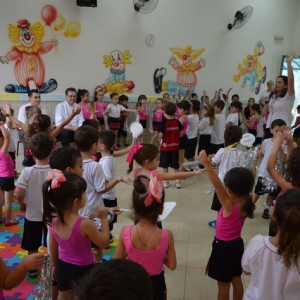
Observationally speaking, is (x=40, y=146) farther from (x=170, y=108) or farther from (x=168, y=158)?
(x=168, y=158)

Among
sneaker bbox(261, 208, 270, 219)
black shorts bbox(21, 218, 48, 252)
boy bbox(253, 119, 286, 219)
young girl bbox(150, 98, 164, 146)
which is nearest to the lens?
black shorts bbox(21, 218, 48, 252)

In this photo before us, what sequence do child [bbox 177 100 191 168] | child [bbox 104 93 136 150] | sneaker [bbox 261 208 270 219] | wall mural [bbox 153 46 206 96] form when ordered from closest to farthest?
sneaker [bbox 261 208 270 219] → child [bbox 177 100 191 168] → child [bbox 104 93 136 150] → wall mural [bbox 153 46 206 96]

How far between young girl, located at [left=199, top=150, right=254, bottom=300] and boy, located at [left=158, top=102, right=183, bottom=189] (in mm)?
2460

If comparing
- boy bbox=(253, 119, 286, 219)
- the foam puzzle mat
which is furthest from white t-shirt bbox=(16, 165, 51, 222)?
boy bbox=(253, 119, 286, 219)

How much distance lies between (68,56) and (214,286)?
5.64 meters

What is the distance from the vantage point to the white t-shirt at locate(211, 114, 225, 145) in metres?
5.06

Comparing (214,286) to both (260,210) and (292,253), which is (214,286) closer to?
(292,253)

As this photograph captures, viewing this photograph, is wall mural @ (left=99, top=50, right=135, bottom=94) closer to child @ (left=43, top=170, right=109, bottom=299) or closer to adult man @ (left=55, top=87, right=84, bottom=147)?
adult man @ (left=55, top=87, right=84, bottom=147)

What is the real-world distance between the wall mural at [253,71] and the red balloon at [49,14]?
16.9ft

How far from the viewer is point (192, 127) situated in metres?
5.04

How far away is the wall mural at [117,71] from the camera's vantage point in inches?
275

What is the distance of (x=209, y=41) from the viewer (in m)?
8.09

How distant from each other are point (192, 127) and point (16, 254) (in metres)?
3.31

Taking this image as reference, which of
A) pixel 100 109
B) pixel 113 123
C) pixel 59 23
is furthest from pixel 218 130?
pixel 59 23
